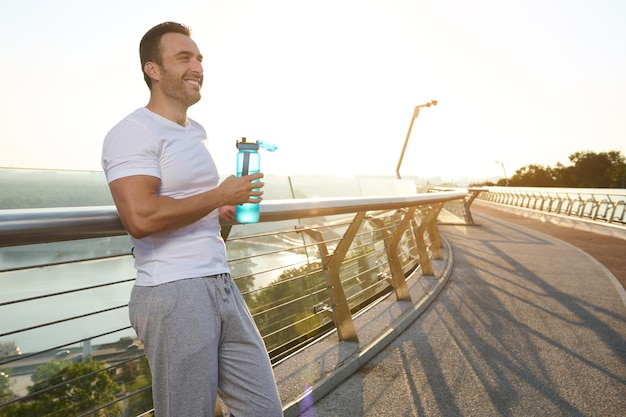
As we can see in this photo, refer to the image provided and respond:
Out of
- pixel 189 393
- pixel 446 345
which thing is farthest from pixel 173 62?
pixel 446 345

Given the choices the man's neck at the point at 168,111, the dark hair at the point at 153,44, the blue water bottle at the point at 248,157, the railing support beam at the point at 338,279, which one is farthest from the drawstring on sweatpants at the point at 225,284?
the railing support beam at the point at 338,279

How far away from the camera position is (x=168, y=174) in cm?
158

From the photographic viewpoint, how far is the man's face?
1711 millimetres

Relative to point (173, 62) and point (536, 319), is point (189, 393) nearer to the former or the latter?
point (173, 62)

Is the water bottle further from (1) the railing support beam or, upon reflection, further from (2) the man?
(1) the railing support beam

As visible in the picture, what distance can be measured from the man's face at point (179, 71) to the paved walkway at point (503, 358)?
6.70 feet

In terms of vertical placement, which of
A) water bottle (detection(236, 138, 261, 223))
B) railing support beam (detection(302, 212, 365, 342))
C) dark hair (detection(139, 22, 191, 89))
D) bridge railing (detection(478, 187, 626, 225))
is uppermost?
dark hair (detection(139, 22, 191, 89))

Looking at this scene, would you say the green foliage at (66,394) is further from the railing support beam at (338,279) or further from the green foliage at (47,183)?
the railing support beam at (338,279)

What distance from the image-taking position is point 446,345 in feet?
13.5

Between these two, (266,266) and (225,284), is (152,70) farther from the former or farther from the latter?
(266,266)

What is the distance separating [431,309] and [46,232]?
15.1 ft

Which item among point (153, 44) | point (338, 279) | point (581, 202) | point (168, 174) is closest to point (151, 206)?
point (168, 174)

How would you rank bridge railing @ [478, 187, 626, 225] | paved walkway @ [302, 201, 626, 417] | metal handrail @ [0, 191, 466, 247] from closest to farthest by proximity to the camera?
metal handrail @ [0, 191, 466, 247], paved walkway @ [302, 201, 626, 417], bridge railing @ [478, 187, 626, 225]

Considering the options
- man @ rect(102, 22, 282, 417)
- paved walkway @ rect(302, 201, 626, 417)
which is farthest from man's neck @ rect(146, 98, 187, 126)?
paved walkway @ rect(302, 201, 626, 417)
